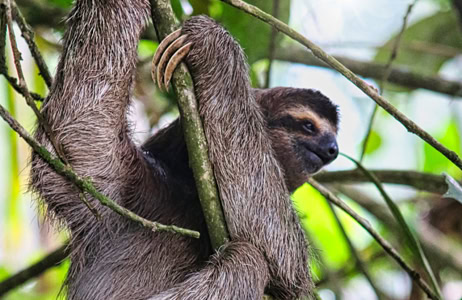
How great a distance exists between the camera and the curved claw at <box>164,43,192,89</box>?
5648 mm

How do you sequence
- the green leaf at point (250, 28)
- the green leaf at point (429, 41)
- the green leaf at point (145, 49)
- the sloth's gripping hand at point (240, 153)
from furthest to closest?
1. the green leaf at point (429, 41)
2. the green leaf at point (145, 49)
3. the green leaf at point (250, 28)
4. the sloth's gripping hand at point (240, 153)

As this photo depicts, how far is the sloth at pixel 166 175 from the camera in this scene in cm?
606

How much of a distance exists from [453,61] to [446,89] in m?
2.56

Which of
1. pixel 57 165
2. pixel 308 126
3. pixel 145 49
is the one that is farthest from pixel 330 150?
pixel 145 49

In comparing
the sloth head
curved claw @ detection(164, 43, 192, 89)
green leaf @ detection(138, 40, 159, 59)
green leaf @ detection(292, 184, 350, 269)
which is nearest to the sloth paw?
curved claw @ detection(164, 43, 192, 89)

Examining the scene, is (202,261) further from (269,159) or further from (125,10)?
(125,10)

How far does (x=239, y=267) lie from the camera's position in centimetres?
598

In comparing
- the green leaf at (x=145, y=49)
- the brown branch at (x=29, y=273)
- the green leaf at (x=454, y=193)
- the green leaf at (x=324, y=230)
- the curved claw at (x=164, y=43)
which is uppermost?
the curved claw at (x=164, y=43)

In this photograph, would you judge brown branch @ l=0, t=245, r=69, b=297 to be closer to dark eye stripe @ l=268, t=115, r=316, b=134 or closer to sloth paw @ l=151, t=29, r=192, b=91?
dark eye stripe @ l=268, t=115, r=316, b=134

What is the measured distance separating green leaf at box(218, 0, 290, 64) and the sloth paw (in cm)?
→ 263

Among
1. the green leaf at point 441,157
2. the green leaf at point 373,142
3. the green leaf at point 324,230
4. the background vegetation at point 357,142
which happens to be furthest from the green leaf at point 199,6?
the green leaf at point 441,157

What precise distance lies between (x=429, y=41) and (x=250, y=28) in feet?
16.6

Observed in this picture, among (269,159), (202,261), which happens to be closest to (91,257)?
(202,261)

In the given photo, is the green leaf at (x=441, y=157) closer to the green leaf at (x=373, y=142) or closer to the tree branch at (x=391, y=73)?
the green leaf at (x=373, y=142)
